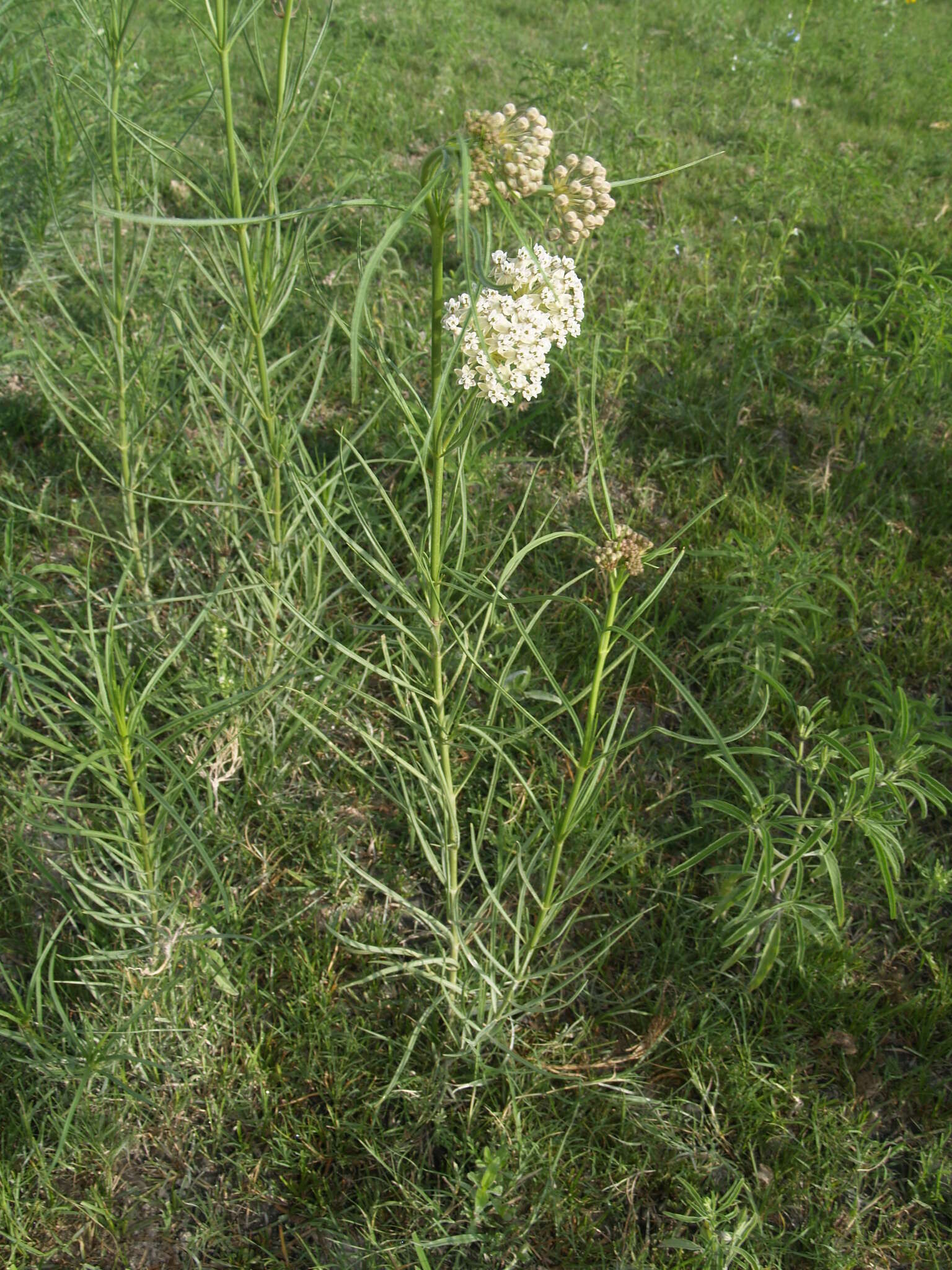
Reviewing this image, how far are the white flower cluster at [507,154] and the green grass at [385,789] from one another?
172 millimetres

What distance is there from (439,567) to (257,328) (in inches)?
26.4

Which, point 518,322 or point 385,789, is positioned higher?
point 518,322

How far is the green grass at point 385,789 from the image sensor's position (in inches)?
57.5

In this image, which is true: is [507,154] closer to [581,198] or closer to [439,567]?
[581,198]

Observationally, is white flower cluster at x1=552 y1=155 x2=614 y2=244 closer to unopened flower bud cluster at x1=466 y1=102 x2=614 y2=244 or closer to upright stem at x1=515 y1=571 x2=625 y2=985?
unopened flower bud cluster at x1=466 y1=102 x2=614 y2=244

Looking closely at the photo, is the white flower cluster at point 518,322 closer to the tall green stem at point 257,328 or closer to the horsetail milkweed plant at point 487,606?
the horsetail milkweed plant at point 487,606

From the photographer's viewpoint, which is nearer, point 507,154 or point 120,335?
point 507,154

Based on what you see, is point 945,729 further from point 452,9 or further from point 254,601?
point 452,9

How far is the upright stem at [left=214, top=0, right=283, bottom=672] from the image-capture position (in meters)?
1.38

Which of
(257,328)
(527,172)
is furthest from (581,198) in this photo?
(257,328)

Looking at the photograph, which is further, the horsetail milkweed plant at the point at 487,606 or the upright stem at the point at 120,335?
the upright stem at the point at 120,335

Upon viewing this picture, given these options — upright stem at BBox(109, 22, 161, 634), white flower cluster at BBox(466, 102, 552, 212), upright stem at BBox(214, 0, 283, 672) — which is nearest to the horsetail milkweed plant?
white flower cluster at BBox(466, 102, 552, 212)

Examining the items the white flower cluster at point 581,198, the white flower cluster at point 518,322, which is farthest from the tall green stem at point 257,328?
the white flower cluster at point 581,198

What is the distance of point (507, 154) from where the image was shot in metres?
0.89
